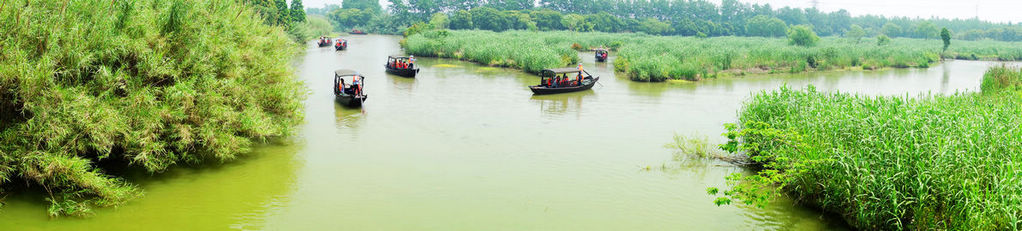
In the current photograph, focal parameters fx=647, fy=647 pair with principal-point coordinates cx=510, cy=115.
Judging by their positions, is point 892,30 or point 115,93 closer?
point 115,93

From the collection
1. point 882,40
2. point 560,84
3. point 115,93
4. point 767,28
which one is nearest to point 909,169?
point 115,93

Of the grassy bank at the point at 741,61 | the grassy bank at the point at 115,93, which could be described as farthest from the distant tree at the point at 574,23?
the grassy bank at the point at 115,93

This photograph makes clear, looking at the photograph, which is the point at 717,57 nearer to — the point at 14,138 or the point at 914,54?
the point at 914,54

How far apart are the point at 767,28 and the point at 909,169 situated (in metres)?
128

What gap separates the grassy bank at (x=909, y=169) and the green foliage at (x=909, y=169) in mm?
16

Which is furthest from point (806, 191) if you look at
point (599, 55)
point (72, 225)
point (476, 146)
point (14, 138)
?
point (599, 55)

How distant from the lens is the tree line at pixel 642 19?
11581 centimetres

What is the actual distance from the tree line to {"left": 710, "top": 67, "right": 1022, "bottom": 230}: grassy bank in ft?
270

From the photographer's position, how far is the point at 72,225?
1060cm

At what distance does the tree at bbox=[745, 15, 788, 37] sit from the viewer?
127438mm

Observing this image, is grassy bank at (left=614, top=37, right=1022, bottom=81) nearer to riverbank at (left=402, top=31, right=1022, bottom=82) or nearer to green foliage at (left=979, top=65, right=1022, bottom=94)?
riverbank at (left=402, top=31, right=1022, bottom=82)

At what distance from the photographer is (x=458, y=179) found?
14.1m

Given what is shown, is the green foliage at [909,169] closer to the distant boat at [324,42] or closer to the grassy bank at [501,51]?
the grassy bank at [501,51]

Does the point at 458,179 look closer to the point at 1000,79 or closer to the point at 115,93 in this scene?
the point at 115,93
